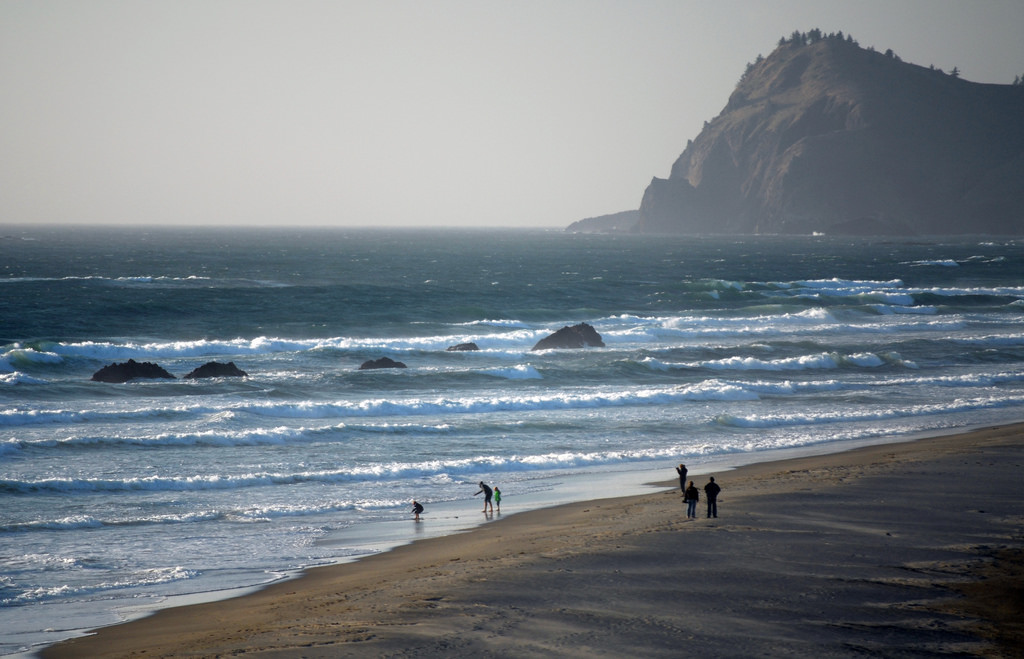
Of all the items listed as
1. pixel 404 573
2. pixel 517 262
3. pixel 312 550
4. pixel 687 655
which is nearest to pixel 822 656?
pixel 687 655

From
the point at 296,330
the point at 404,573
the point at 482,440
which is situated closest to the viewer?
the point at 404,573

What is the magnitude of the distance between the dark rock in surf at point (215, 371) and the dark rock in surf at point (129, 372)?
949mm

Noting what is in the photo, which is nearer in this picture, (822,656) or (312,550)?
(822,656)

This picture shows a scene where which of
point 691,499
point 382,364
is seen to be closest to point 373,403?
point 382,364

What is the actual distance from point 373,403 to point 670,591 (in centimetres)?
2069

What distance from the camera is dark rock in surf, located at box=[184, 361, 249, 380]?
35406 mm

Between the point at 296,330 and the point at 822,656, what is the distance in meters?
44.4

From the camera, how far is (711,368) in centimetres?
4012

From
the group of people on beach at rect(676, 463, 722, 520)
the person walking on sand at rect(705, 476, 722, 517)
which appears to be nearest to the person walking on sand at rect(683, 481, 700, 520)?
the group of people on beach at rect(676, 463, 722, 520)

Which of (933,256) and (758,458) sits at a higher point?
(933,256)

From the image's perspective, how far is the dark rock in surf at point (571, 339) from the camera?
46312 mm

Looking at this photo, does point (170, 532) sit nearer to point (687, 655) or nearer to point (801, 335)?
point (687, 655)

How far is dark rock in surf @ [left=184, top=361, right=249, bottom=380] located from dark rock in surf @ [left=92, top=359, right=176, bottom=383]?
949mm

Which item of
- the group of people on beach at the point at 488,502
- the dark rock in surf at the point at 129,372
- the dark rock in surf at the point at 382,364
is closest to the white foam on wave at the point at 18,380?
the dark rock in surf at the point at 129,372
